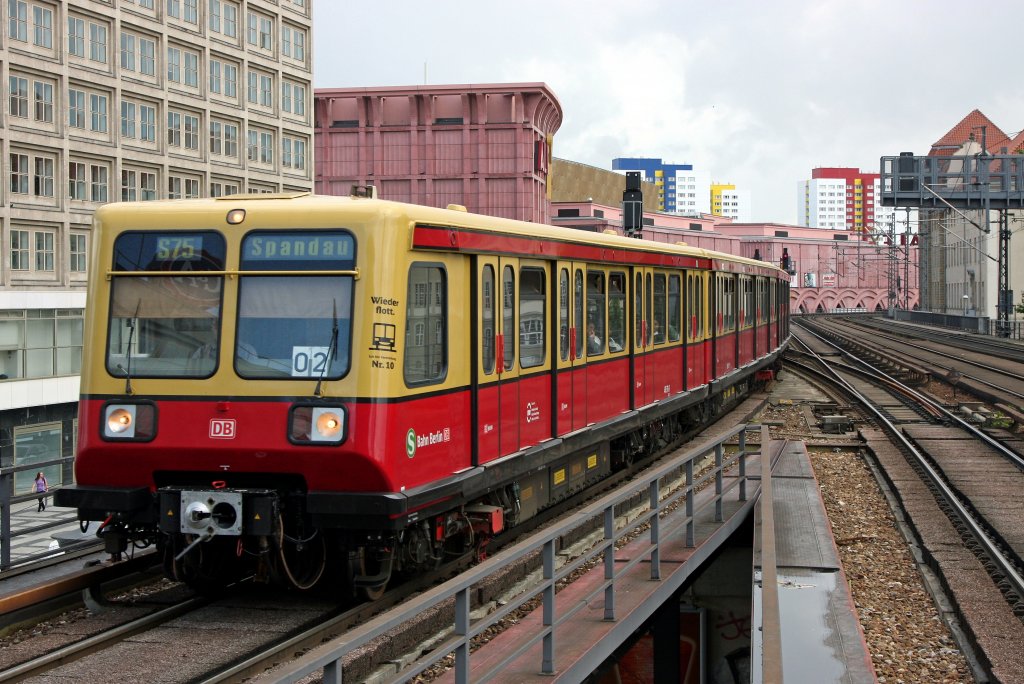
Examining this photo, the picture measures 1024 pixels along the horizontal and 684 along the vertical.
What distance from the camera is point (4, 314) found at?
Answer: 144ft

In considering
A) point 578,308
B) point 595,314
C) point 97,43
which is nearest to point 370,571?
point 578,308

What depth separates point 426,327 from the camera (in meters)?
9.42

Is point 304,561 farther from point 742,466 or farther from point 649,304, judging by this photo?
point 649,304

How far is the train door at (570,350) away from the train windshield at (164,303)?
404cm

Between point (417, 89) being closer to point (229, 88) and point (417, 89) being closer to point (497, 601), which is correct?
point (229, 88)

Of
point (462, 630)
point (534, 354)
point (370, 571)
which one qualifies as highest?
point (534, 354)

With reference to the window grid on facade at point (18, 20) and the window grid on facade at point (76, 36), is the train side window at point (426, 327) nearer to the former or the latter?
the window grid on facade at point (18, 20)

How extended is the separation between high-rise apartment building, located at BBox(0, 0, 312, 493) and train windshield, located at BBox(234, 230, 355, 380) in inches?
1387

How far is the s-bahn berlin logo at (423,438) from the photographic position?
358 inches

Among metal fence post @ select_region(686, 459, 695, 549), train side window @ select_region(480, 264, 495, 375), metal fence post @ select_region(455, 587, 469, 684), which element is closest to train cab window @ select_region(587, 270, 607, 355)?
metal fence post @ select_region(686, 459, 695, 549)

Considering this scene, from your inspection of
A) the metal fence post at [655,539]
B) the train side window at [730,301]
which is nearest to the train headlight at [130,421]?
the metal fence post at [655,539]

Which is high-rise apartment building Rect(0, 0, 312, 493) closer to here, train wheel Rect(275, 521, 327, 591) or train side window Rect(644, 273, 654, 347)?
train side window Rect(644, 273, 654, 347)

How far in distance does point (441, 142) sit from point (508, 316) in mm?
88403

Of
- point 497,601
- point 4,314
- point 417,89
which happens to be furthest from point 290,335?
point 417,89
